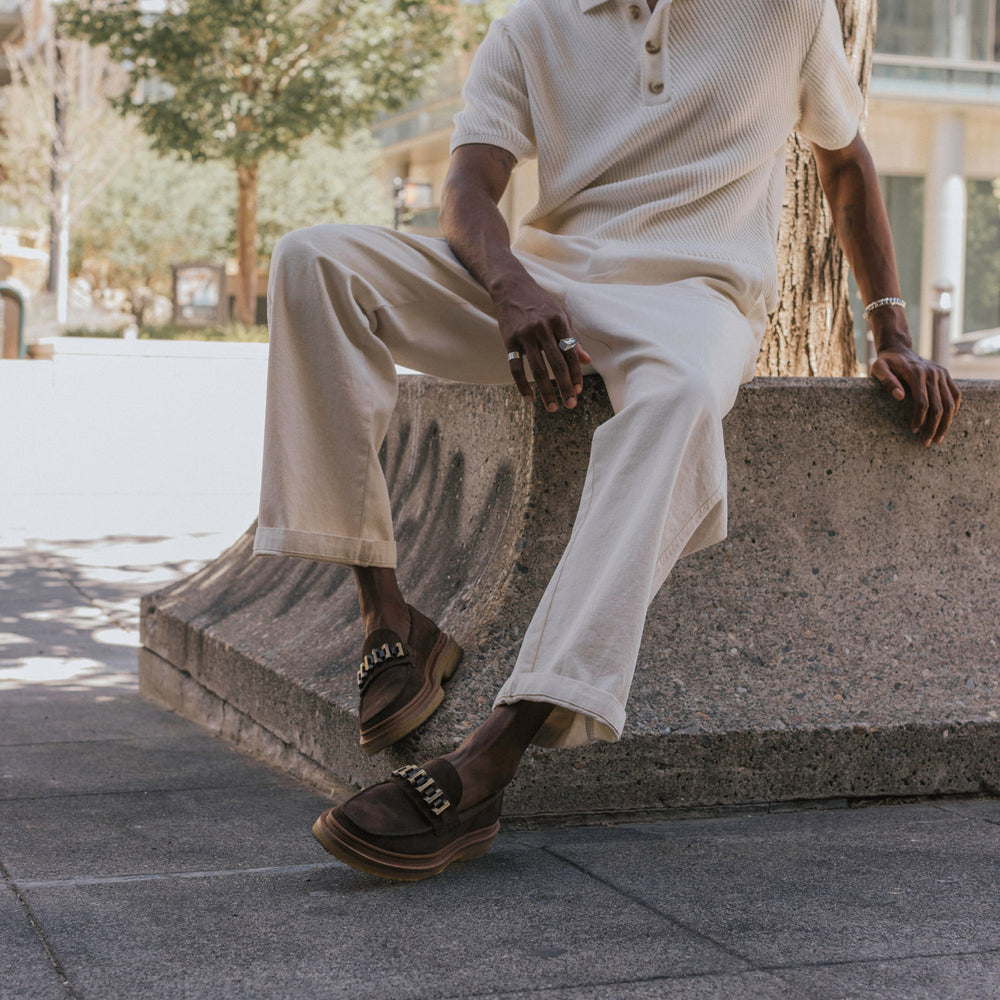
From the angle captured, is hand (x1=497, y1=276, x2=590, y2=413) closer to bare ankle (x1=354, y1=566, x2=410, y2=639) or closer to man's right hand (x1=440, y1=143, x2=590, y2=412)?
man's right hand (x1=440, y1=143, x2=590, y2=412)

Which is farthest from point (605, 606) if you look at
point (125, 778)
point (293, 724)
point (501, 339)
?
point (125, 778)

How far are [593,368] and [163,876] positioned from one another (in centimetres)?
130

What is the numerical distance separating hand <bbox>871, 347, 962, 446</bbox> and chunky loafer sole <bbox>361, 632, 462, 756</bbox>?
47.4 inches

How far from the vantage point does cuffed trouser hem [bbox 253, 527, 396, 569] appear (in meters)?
2.73

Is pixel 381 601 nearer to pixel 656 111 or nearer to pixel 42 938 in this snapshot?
pixel 42 938

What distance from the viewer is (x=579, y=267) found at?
3.03 metres

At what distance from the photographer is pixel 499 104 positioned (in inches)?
124

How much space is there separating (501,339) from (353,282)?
378mm

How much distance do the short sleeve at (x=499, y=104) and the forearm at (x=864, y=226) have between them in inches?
31.5

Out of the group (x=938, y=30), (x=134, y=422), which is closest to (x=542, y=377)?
(x=134, y=422)

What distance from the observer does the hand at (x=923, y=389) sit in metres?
3.17

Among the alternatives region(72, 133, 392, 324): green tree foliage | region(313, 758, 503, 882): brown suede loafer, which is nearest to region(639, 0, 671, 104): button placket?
region(313, 758, 503, 882): brown suede loafer

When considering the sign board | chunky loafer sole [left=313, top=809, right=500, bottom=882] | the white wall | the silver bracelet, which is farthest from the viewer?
the sign board

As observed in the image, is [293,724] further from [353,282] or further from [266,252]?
[266,252]
